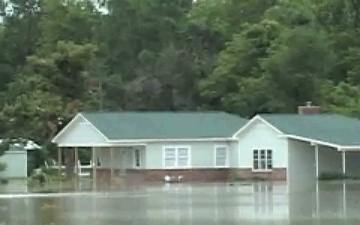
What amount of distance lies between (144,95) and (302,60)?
14.1m

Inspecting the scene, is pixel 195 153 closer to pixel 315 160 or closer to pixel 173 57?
pixel 315 160

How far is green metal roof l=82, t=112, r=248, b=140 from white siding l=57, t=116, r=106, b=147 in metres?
0.40

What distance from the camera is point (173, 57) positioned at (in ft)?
268

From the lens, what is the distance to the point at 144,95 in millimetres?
80688

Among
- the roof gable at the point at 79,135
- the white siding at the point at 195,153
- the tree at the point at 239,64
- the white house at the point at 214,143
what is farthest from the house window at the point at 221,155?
the tree at the point at 239,64

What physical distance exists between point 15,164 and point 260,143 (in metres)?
17.0

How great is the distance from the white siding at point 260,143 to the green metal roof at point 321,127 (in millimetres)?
581

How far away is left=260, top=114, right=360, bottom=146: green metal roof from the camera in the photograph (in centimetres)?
5412

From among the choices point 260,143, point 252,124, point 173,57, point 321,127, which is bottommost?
point 260,143

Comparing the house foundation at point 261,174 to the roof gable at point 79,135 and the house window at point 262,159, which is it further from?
the roof gable at point 79,135

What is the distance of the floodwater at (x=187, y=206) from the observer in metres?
28.0

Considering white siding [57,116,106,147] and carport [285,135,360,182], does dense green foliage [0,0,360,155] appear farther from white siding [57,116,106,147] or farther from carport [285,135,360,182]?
carport [285,135,360,182]

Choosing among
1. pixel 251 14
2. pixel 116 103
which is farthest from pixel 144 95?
pixel 251 14

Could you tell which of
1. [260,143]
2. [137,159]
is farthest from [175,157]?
[260,143]
